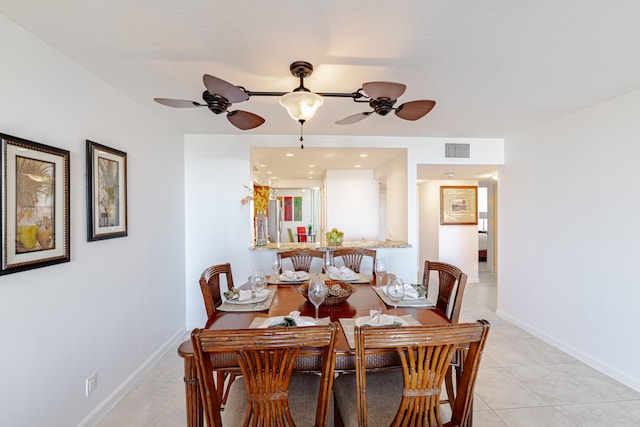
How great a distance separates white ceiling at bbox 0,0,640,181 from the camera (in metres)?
1.35

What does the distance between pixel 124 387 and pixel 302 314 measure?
1.70 m

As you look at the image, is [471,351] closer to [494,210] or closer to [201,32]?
[201,32]

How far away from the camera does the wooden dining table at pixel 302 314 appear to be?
47.8 inches

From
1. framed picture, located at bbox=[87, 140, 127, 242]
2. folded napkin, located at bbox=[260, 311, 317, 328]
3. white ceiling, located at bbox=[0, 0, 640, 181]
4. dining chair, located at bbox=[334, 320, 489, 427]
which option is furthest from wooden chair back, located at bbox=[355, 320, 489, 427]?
framed picture, located at bbox=[87, 140, 127, 242]

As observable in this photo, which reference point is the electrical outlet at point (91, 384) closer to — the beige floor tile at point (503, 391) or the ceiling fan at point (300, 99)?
the ceiling fan at point (300, 99)

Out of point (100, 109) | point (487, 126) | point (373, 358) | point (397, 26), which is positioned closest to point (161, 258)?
point (100, 109)

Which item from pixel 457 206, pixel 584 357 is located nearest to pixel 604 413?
pixel 584 357

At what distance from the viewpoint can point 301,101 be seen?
1.70 metres

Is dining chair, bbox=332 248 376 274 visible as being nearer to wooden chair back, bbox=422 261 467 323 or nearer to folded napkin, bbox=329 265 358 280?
folded napkin, bbox=329 265 358 280

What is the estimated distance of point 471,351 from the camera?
109cm

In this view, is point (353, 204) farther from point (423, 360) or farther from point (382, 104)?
point (423, 360)

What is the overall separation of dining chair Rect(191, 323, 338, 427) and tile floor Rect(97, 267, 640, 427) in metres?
1.28

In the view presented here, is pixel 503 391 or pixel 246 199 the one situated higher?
pixel 246 199

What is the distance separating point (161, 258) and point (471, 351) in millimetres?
2829
